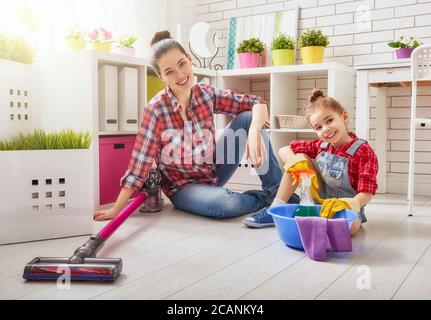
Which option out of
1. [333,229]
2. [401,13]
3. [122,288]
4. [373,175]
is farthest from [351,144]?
[401,13]

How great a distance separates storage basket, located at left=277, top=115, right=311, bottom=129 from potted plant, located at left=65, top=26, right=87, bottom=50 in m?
1.16

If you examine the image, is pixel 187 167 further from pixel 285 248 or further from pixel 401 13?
pixel 401 13

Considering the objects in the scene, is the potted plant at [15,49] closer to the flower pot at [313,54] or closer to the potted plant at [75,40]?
the potted plant at [75,40]

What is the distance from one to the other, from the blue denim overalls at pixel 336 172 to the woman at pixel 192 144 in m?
0.24

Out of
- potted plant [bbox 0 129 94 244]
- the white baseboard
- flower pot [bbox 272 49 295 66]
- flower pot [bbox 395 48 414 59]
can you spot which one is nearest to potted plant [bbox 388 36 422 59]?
flower pot [bbox 395 48 414 59]

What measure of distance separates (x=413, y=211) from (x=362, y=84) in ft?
2.16

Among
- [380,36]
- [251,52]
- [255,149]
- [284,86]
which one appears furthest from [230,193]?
[380,36]

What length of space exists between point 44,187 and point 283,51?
173cm

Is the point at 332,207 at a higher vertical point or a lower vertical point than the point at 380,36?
lower

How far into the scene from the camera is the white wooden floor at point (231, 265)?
1123 mm

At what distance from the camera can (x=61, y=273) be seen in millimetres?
1175

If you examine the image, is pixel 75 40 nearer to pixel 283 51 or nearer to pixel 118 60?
pixel 118 60

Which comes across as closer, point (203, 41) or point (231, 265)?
point (231, 265)

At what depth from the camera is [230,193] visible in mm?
2010
